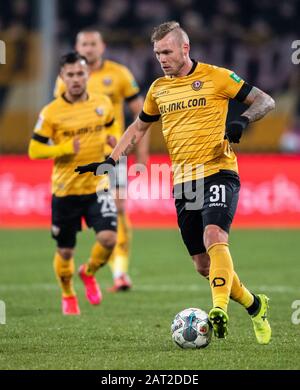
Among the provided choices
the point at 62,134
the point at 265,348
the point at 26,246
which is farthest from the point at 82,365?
the point at 26,246

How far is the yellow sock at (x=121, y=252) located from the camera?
11.1 meters

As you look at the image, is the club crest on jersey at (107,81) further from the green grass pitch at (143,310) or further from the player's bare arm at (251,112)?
the player's bare arm at (251,112)

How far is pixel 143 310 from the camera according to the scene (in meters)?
9.27

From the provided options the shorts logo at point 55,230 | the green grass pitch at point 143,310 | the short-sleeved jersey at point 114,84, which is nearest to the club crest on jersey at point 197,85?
the green grass pitch at point 143,310

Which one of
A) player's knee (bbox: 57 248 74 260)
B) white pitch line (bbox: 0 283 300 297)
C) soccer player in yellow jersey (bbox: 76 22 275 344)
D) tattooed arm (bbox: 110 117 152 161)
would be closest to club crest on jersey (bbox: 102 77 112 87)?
white pitch line (bbox: 0 283 300 297)

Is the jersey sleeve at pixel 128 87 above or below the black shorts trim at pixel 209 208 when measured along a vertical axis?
above

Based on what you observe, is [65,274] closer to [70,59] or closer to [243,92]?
[70,59]


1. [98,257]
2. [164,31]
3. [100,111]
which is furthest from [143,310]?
[164,31]

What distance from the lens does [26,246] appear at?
1529cm

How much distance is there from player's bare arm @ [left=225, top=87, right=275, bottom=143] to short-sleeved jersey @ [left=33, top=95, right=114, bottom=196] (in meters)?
2.57

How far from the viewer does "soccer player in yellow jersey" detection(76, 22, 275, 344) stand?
6.85 m
